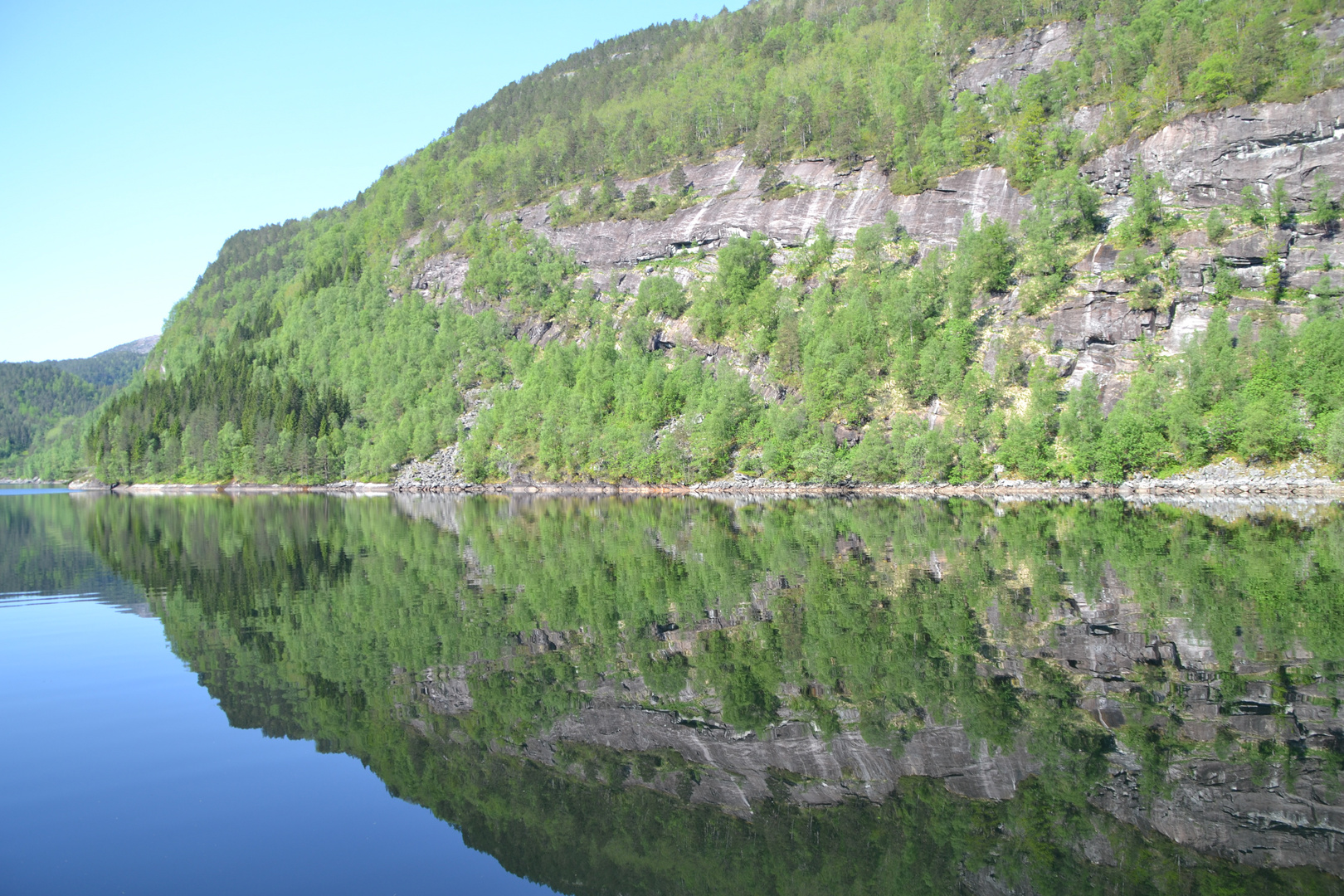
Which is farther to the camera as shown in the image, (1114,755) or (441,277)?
(441,277)

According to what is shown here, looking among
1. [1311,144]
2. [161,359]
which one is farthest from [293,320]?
[1311,144]

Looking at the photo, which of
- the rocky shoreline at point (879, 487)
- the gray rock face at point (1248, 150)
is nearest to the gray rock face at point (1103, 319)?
the rocky shoreline at point (879, 487)

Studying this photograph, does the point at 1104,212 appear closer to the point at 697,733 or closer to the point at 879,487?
the point at 879,487

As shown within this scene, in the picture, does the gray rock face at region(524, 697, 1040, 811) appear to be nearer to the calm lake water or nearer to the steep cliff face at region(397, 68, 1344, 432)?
the calm lake water

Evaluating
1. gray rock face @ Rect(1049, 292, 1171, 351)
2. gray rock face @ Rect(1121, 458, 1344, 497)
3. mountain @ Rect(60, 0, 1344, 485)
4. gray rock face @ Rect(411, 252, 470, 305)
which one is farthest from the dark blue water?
gray rock face @ Rect(411, 252, 470, 305)

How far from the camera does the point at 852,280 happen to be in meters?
107

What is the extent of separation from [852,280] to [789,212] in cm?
2086

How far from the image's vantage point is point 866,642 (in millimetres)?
Answer: 17766

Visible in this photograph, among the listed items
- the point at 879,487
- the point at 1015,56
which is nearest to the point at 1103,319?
the point at 879,487

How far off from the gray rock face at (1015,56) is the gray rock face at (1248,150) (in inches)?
1118

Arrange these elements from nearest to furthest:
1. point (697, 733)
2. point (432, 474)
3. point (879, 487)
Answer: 1. point (697, 733)
2. point (879, 487)
3. point (432, 474)

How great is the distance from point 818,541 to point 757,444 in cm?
→ 5737

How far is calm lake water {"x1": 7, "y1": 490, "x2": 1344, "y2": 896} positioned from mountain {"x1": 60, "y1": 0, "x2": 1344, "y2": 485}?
55197 mm

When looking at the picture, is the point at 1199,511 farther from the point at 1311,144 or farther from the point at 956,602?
the point at 1311,144
